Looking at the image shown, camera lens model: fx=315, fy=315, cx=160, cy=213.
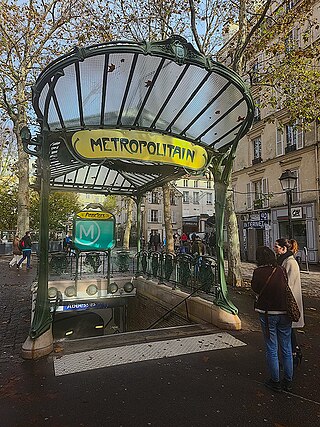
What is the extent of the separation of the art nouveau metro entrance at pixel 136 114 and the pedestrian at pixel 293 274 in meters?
1.77

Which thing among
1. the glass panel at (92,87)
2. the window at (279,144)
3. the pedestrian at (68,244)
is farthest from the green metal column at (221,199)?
the window at (279,144)

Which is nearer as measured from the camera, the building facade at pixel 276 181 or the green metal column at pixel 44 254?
the green metal column at pixel 44 254

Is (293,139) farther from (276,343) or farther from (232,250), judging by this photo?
(276,343)

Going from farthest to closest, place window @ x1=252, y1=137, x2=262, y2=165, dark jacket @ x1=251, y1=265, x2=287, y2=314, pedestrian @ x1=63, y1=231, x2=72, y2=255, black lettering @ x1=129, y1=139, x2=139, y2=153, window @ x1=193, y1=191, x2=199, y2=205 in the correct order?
window @ x1=193, y1=191, x2=199, y2=205, window @ x1=252, y1=137, x2=262, y2=165, pedestrian @ x1=63, y1=231, x2=72, y2=255, black lettering @ x1=129, y1=139, x2=139, y2=153, dark jacket @ x1=251, y1=265, x2=287, y2=314

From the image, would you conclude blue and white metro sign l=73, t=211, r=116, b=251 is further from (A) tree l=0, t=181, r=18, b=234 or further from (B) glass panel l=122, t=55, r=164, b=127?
(A) tree l=0, t=181, r=18, b=234

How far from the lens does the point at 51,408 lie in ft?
10.4

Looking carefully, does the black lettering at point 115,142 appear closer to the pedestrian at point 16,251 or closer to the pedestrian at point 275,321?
the pedestrian at point 275,321

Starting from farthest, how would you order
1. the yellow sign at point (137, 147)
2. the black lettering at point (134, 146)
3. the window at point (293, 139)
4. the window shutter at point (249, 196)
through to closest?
the window shutter at point (249, 196) < the window at point (293, 139) < the black lettering at point (134, 146) < the yellow sign at point (137, 147)

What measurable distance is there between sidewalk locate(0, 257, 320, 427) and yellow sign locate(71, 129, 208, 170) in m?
3.24

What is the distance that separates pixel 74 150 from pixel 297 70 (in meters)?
9.75

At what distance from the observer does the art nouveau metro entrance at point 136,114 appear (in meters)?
4.49

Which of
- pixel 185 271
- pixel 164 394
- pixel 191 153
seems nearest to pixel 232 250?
pixel 185 271

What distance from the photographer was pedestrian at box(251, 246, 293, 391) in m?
3.54

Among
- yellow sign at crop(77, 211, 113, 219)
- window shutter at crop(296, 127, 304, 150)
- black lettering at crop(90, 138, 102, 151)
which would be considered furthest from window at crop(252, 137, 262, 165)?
black lettering at crop(90, 138, 102, 151)
